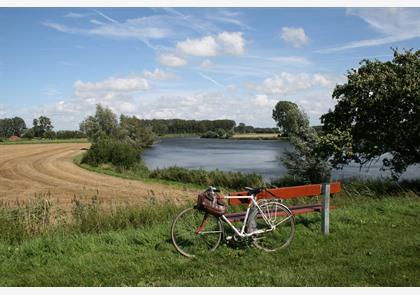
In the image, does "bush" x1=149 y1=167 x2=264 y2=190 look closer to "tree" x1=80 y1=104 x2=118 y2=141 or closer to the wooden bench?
the wooden bench

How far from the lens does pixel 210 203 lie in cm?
609

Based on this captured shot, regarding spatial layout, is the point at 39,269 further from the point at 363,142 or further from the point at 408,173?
the point at 408,173

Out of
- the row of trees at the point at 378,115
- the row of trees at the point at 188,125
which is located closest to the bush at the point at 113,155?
the row of trees at the point at 378,115

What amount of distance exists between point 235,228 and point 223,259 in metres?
0.68

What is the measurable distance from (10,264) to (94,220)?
8.04 feet

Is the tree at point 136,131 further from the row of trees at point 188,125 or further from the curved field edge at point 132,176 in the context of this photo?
the row of trees at point 188,125

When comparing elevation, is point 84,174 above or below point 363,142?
below

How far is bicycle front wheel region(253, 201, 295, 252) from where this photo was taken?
637cm

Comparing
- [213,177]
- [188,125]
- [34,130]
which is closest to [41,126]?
[34,130]

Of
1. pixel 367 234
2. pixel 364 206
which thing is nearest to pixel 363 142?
pixel 364 206

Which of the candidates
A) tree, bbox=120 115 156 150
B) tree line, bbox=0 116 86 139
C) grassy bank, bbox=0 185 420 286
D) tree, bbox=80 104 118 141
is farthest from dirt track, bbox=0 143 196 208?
tree line, bbox=0 116 86 139

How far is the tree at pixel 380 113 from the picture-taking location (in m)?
16.7

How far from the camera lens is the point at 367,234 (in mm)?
6902

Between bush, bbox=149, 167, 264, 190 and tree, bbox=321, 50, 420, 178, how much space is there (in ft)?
26.3
